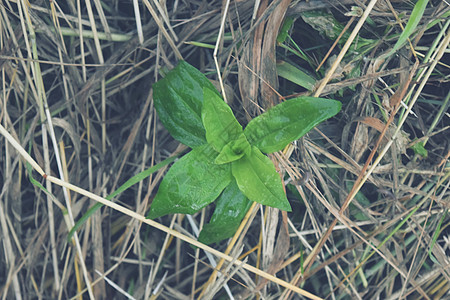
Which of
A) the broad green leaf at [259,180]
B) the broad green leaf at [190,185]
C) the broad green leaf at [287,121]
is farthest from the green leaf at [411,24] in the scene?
the broad green leaf at [190,185]

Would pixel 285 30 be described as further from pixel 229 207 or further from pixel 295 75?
pixel 229 207

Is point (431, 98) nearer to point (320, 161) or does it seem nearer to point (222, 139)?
point (320, 161)

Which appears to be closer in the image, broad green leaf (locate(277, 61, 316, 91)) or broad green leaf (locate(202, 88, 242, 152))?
broad green leaf (locate(202, 88, 242, 152))

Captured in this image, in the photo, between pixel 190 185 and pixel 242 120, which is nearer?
pixel 190 185

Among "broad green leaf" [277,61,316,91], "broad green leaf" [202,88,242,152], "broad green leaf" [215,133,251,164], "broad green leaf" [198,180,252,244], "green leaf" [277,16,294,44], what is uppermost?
"green leaf" [277,16,294,44]

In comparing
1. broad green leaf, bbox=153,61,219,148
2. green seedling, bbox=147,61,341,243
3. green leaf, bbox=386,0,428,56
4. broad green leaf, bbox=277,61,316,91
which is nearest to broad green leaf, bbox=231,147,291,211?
A: green seedling, bbox=147,61,341,243

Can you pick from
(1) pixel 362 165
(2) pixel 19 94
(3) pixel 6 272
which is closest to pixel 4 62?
(2) pixel 19 94

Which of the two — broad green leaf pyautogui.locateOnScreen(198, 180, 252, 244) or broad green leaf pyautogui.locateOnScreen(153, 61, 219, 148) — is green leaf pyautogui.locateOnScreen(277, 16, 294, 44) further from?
broad green leaf pyautogui.locateOnScreen(198, 180, 252, 244)

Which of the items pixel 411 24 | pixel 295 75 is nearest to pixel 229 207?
pixel 295 75
